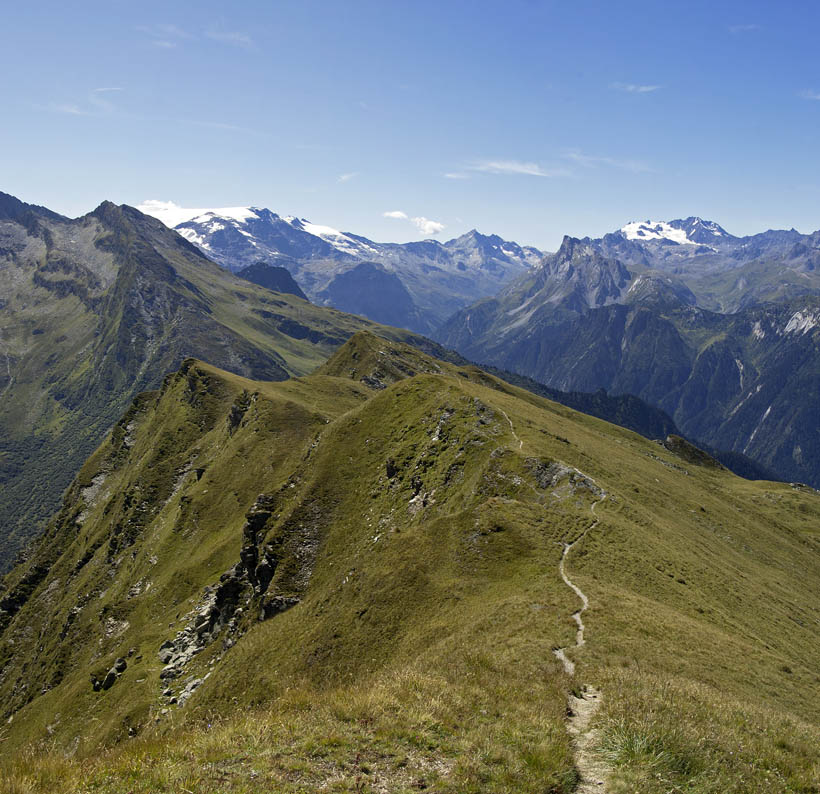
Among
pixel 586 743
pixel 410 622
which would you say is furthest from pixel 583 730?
pixel 410 622

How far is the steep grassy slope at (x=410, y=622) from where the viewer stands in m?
16.8

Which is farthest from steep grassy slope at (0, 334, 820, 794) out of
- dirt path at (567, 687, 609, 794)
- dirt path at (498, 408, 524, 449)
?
dirt path at (498, 408, 524, 449)

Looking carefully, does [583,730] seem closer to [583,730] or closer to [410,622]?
[583,730]

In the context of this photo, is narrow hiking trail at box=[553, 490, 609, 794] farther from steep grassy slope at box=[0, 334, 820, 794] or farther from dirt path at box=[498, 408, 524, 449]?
dirt path at box=[498, 408, 524, 449]

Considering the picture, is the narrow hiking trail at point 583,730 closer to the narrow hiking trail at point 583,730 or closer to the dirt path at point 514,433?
the narrow hiking trail at point 583,730

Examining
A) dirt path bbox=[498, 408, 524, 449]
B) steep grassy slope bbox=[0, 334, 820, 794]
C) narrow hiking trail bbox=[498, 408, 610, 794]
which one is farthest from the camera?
dirt path bbox=[498, 408, 524, 449]

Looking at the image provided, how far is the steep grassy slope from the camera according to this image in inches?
663

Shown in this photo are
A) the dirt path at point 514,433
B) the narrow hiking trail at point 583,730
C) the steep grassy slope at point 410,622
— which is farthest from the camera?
the dirt path at point 514,433

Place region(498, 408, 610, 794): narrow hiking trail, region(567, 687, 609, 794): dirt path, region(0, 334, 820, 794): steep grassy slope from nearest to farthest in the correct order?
1. region(567, 687, 609, 794): dirt path
2. region(498, 408, 610, 794): narrow hiking trail
3. region(0, 334, 820, 794): steep grassy slope

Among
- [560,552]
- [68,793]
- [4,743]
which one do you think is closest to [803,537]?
[560,552]

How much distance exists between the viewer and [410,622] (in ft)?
161

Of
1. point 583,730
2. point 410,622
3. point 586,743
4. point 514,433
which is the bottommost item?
point 410,622

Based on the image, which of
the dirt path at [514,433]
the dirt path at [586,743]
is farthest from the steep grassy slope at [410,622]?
the dirt path at [514,433]

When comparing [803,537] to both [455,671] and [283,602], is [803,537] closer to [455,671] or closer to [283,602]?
[283,602]
